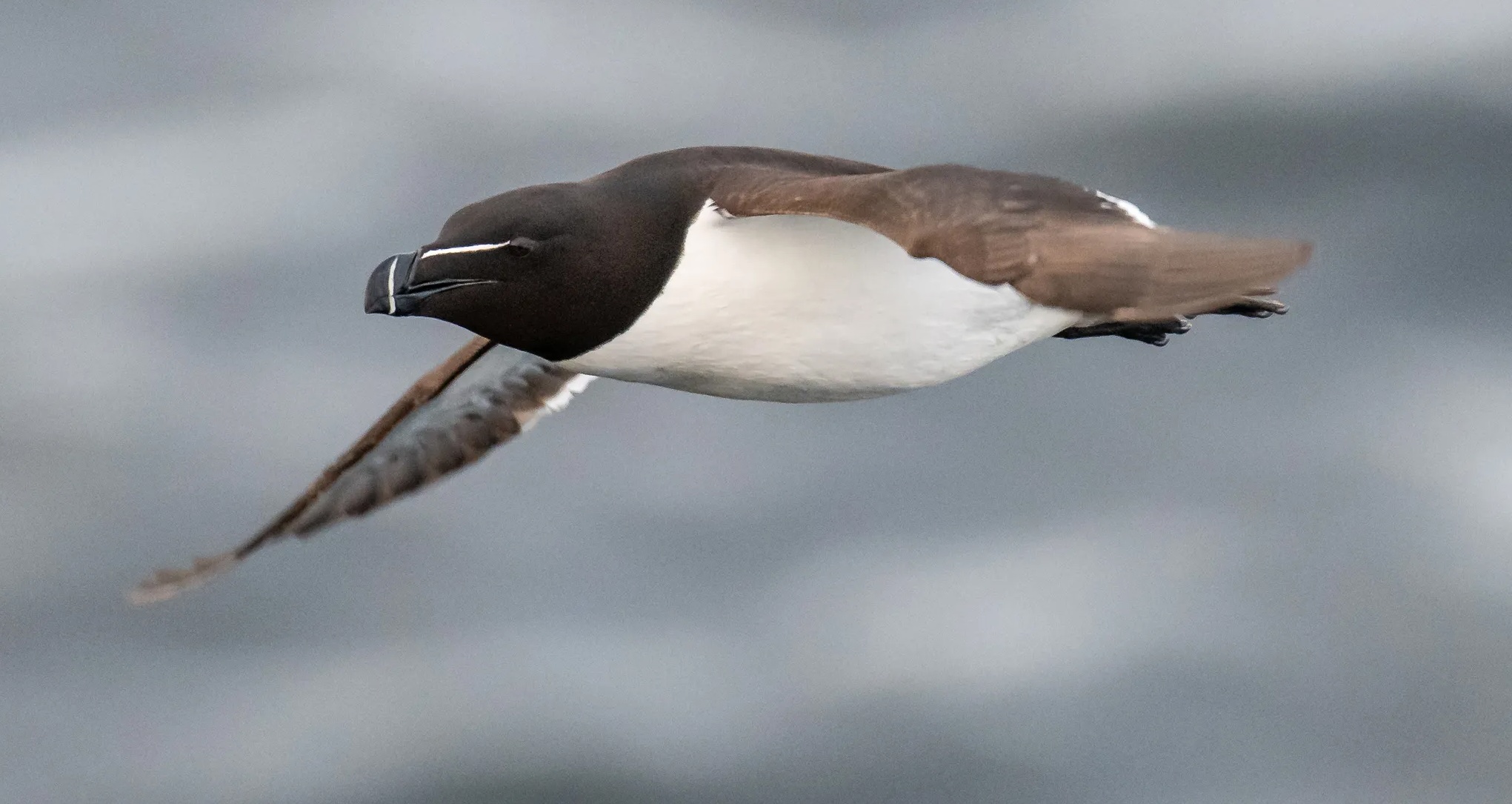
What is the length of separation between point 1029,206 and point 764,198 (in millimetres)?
880

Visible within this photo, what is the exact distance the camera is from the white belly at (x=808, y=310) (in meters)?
6.70

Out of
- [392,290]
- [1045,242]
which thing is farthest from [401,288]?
[1045,242]

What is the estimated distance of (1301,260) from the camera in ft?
17.5

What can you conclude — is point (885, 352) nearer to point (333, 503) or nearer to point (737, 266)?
point (737, 266)

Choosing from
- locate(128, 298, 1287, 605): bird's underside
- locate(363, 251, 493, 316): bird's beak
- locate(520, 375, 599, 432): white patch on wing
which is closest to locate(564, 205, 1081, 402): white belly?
locate(363, 251, 493, 316): bird's beak

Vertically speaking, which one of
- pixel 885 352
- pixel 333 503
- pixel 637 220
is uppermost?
pixel 637 220

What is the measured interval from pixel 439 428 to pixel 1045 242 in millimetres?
3373

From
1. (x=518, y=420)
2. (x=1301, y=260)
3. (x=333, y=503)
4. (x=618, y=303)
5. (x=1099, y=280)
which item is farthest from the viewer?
(x=518, y=420)

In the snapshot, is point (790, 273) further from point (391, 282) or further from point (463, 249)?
point (391, 282)

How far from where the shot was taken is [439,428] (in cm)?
833

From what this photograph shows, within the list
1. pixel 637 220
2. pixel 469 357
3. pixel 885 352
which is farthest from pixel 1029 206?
pixel 469 357

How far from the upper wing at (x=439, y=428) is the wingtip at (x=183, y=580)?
0.29m

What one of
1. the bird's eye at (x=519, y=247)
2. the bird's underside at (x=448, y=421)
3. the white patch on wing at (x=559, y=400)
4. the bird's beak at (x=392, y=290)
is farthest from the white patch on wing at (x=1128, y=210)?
the white patch on wing at (x=559, y=400)

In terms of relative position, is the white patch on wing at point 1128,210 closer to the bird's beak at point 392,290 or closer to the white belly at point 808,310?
the white belly at point 808,310
